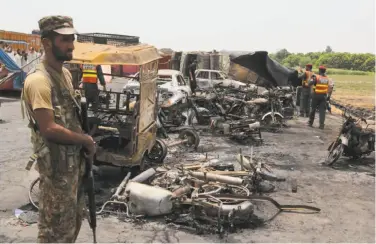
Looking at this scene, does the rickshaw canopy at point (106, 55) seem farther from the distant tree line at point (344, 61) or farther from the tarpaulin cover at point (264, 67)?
the distant tree line at point (344, 61)

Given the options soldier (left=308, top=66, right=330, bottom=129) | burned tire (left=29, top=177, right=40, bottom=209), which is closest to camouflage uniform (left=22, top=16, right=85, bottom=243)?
burned tire (left=29, top=177, right=40, bottom=209)

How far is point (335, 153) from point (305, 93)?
26.6ft

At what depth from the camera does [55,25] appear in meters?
2.93

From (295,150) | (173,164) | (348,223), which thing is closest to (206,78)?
(295,150)

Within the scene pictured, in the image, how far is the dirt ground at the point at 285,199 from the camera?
505 centimetres

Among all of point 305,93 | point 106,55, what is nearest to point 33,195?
point 106,55

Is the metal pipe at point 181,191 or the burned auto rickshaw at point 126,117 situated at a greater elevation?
the burned auto rickshaw at point 126,117

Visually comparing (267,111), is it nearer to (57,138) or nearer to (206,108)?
(206,108)

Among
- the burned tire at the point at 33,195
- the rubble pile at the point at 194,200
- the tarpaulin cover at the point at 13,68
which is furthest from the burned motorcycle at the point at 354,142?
the tarpaulin cover at the point at 13,68

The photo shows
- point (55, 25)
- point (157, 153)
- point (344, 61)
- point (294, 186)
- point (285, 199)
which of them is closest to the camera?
point (55, 25)

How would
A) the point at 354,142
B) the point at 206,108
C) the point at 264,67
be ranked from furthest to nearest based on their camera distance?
the point at 264,67 → the point at 206,108 → the point at 354,142

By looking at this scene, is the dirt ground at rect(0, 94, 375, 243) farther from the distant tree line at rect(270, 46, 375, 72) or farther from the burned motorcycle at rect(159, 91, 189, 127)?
the distant tree line at rect(270, 46, 375, 72)

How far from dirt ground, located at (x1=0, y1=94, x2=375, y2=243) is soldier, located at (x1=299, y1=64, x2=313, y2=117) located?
17.4ft

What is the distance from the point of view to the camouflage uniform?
2.94 m
